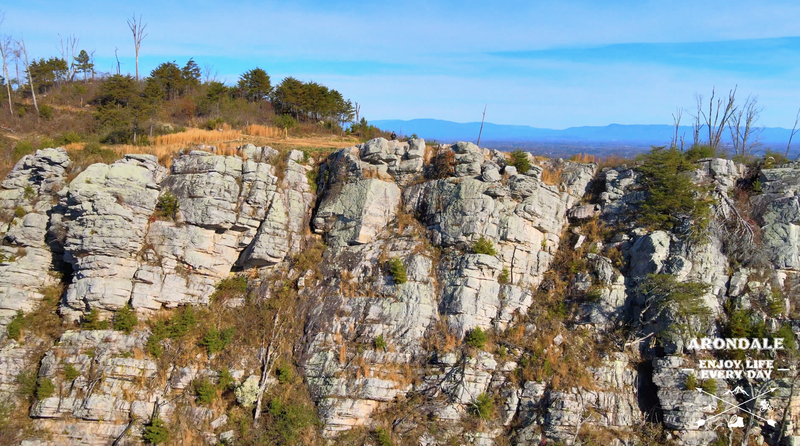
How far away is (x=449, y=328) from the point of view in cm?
1797

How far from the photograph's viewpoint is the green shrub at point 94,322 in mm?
17094

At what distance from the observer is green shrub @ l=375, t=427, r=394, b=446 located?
51.5 feet

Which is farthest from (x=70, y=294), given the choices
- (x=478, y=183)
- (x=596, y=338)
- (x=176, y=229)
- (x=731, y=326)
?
(x=731, y=326)

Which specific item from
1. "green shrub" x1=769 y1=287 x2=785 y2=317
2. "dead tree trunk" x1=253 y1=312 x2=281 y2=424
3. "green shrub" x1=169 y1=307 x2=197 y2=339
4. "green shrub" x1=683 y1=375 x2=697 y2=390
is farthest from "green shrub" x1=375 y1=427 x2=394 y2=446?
"green shrub" x1=769 y1=287 x2=785 y2=317

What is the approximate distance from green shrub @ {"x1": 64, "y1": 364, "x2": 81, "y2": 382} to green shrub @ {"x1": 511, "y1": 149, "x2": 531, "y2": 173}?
63.7ft

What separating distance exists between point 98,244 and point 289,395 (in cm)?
909

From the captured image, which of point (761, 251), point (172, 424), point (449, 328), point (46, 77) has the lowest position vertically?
point (172, 424)

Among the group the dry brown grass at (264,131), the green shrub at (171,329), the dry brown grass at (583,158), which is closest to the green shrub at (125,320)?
the green shrub at (171,329)

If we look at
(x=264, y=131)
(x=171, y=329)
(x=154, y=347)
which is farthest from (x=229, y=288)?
(x=264, y=131)

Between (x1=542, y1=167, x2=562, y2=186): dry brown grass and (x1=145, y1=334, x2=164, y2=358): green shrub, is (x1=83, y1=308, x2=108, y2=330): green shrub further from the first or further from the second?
(x1=542, y1=167, x2=562, y2=186): dry brown grass

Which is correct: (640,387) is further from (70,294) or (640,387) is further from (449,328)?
(70,294)

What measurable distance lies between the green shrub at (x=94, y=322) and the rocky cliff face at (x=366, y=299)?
0.05 meters

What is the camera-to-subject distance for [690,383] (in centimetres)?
1609

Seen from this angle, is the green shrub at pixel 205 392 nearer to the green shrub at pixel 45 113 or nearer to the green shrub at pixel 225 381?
the green shrub at pixel 225 381
